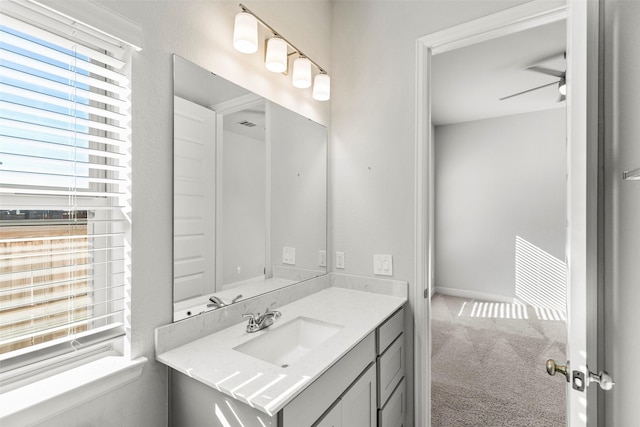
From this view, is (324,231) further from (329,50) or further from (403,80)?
(329,50)

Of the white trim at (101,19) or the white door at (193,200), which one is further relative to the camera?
the white door at (193,200)

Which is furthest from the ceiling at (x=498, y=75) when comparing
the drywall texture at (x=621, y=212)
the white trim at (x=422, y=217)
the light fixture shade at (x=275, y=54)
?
the light fixture shade at (x=275, y=54)

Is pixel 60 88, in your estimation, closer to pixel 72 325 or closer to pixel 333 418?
pixel 72 325

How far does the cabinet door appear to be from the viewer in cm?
121

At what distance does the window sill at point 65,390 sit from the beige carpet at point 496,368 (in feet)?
6.12

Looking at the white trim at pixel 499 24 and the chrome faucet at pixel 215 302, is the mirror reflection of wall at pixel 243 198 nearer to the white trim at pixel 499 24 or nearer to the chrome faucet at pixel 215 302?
the chrome faucet at pixel 215 302

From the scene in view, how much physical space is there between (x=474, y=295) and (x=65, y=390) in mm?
5234

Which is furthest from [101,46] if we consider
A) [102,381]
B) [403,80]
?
[403,80]

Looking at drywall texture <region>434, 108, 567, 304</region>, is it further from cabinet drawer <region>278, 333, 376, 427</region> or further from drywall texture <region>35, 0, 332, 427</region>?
drywall texture <region>35, 0, 332, 427</region>

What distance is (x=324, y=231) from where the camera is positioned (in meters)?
2.11

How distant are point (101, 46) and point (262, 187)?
87 centimetres

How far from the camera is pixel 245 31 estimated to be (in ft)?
4.49

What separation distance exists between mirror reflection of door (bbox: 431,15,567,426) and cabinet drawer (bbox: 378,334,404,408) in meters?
0.64

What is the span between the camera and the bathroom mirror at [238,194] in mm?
1245
